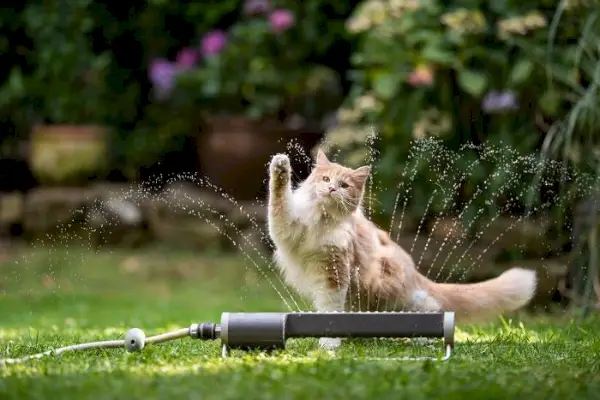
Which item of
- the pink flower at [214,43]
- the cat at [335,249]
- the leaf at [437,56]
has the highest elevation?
the pink flower at [214,43]

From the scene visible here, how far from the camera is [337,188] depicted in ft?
11.5

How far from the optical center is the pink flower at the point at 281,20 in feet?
23.7

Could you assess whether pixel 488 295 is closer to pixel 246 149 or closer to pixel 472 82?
pixel 472 82

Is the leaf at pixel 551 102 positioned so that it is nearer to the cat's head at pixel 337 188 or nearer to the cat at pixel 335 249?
the cat at pixel 335 249

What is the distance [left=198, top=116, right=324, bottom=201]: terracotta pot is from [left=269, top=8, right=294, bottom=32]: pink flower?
0.62 m

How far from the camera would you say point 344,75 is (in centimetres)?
792

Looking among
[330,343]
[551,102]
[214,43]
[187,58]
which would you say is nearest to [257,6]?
[214,43]

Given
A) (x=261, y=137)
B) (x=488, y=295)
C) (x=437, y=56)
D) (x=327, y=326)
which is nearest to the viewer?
(x=327, y=326)

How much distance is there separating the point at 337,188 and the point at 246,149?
3.87 metres

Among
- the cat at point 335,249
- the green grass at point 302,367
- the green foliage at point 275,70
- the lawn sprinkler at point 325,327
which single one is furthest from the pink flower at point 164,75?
the lawn sprinkler at point 325,327

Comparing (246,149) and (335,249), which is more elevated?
(246,149)

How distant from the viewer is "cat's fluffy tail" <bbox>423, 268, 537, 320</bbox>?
382 cm

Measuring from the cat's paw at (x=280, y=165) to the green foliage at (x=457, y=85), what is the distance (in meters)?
2.32

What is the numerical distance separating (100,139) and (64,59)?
676mm
